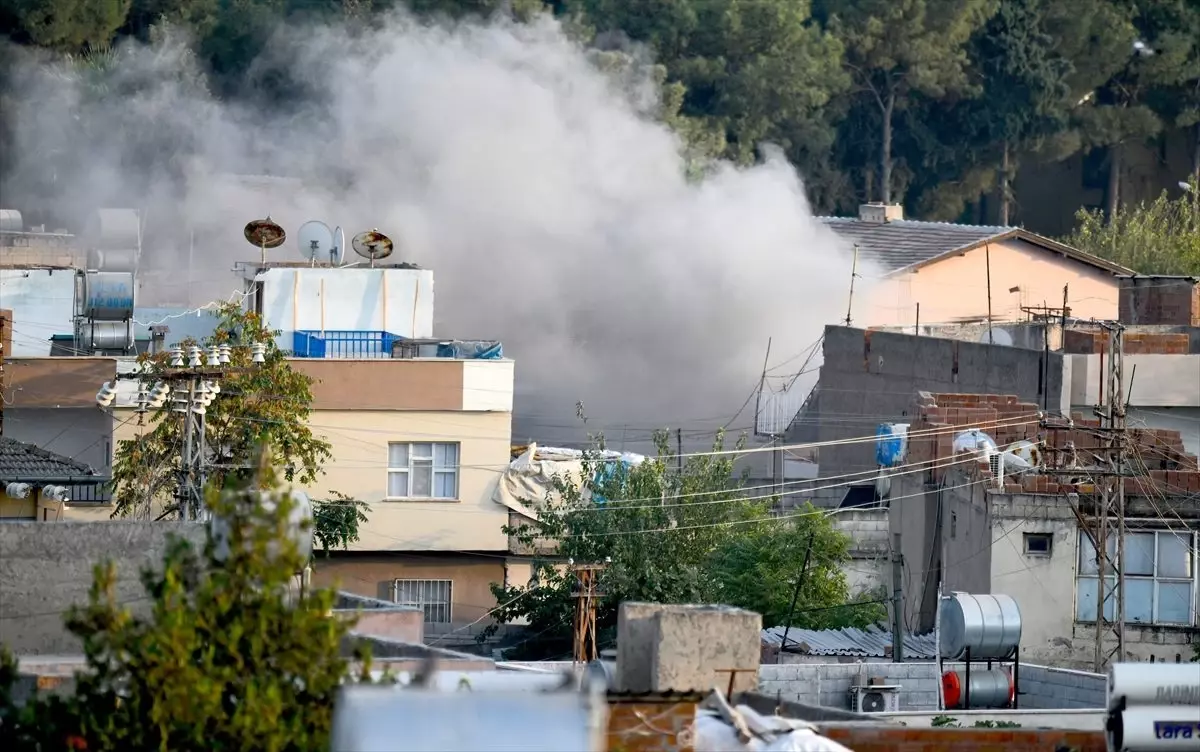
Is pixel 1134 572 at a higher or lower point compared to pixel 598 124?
lower

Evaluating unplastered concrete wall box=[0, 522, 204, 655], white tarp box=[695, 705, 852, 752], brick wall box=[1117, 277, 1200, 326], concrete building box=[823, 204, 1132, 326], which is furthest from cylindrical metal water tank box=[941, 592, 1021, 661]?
concrete building box=[823, 204, 1132, 326]

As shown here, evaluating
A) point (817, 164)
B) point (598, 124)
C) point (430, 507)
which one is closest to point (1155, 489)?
point (430, 507)

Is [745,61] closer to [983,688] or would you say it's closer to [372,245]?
[372,245]

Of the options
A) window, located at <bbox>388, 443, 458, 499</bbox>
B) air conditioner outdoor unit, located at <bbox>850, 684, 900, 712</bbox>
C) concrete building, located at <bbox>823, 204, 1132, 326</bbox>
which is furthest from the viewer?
concrete building, located at <bbox>823, 204, 1132, 326</bbox>

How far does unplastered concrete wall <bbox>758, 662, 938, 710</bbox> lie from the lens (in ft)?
54.9

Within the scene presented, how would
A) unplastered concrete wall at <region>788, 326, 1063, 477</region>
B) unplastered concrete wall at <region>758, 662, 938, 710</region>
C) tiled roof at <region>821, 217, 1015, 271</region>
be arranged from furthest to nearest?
tiled roof at <region>821, 217, 1015, 271</region> < unplastered concrete wall at <region>788, 326, 1063, 477</region> < unplastered concrete wall at <region>758, 662, 938, 710</region>

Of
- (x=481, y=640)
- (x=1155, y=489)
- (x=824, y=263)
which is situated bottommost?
(x=481, y=640)

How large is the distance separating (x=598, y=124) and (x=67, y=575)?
39024 mm

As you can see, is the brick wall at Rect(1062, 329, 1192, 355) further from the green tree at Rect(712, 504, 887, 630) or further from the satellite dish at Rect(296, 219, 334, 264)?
the satellite dish at Rect(296, 219, 334, 264)

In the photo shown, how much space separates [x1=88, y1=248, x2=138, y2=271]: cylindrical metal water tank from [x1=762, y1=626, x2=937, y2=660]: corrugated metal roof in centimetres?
1839

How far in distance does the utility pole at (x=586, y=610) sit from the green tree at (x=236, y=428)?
3.01m

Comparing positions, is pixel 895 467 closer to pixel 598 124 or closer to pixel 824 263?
pixel 824 263

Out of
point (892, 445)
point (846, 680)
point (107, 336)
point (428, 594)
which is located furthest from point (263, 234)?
point (846, 680)

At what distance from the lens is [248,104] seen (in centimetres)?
5303
